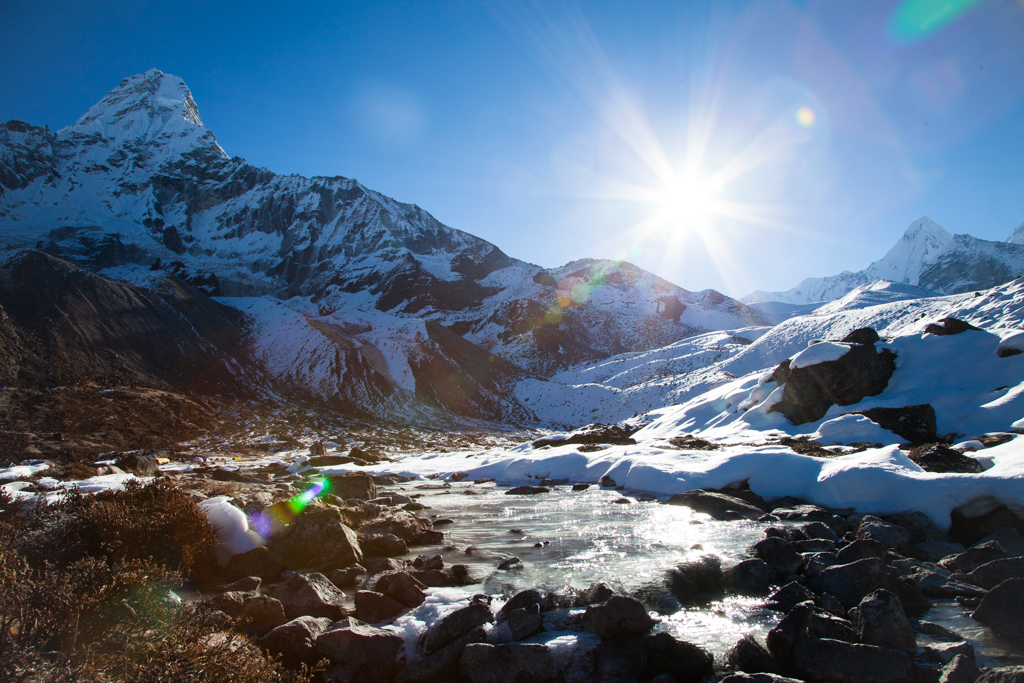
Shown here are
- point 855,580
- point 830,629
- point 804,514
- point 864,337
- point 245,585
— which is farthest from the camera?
point 864,337

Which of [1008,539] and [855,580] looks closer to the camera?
[855,580]

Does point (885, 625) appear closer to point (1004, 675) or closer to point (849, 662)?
point (849, 662)

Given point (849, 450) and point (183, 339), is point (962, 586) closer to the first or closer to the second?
point (849, 450)

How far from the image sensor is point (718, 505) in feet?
54.9

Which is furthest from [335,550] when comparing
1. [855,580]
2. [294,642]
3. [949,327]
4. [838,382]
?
[949,327]

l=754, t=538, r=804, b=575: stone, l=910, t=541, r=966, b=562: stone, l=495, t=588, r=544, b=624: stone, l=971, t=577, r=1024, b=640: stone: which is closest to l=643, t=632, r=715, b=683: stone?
l=495, t=588, r=544, b=624: stone

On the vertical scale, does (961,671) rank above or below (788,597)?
above

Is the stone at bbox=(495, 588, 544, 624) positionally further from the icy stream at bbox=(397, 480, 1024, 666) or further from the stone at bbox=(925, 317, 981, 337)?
the stone at bbox=(925, 317, 981, 337)

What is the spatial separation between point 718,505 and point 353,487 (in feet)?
49.5

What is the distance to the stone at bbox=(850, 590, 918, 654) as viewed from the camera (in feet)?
23.4

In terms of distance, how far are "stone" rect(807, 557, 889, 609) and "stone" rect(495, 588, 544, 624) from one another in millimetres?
5780

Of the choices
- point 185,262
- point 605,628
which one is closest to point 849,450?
point 605,628

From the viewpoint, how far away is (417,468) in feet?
116

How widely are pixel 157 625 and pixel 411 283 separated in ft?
538
